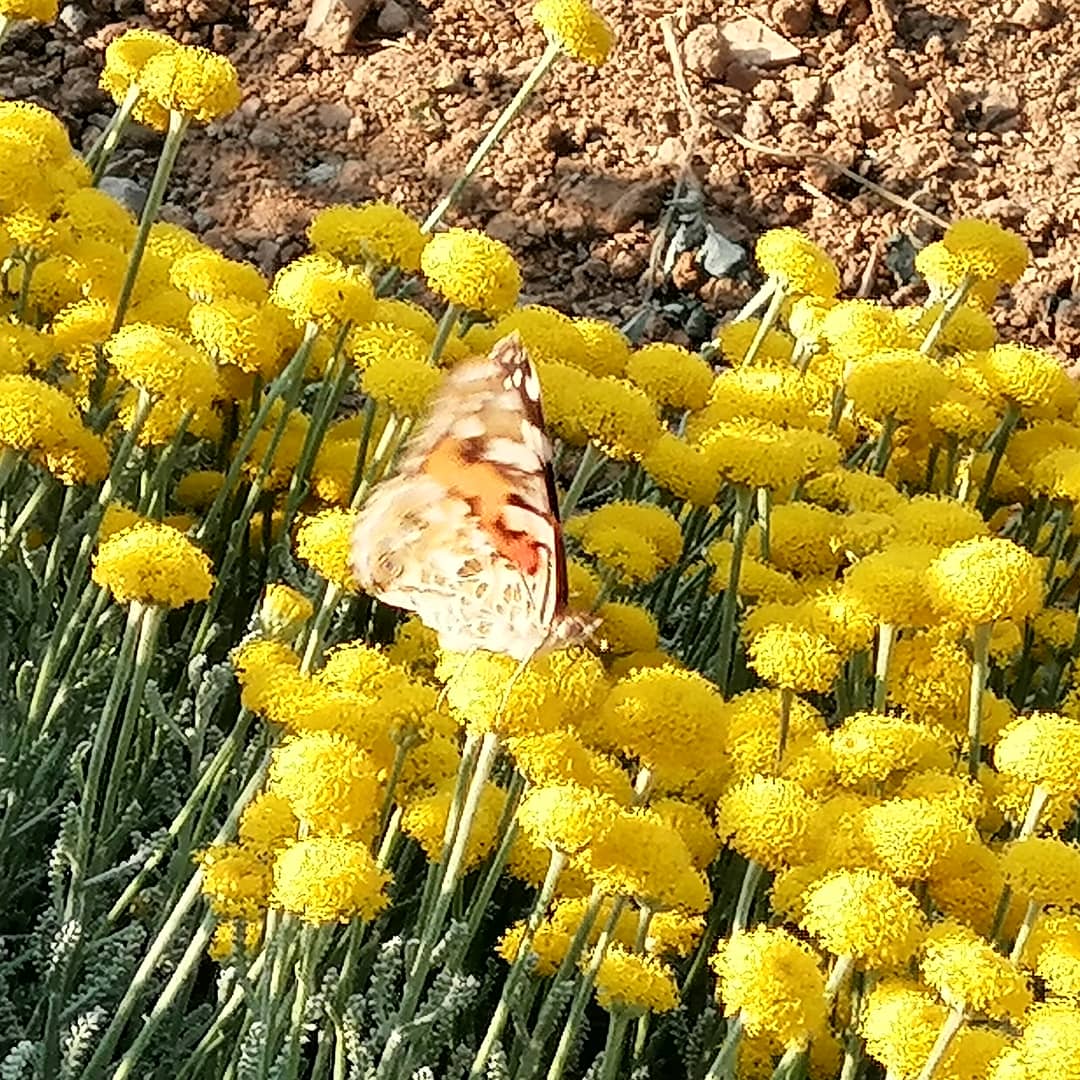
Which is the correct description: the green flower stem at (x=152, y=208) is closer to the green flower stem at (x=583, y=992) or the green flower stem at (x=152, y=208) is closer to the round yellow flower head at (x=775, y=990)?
the green flower stem at (x=583, y=992)

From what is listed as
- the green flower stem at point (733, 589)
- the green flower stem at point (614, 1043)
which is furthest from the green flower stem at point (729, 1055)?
the green flower stem at point (733, 589)

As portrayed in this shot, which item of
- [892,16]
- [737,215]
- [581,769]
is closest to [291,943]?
[581,769]

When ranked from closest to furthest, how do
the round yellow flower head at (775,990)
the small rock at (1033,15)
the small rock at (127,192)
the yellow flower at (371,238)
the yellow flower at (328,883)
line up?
the yellow flower at (328,883)
the round yellow flower head at (775,990)
the yellow flower at (371,238)
the small rock at (127,192)
the small rock at (1033,15)

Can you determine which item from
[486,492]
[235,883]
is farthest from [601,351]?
[235,883]

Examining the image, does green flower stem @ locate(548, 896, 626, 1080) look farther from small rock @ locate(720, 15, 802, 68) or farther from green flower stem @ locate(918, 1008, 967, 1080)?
small rock @ locate(720, 15, 802, 68)

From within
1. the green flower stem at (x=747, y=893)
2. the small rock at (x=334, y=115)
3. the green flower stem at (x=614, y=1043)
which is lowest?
the small rock at (x=334, y=115)

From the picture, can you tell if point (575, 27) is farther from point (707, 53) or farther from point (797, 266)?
point (707, 53)

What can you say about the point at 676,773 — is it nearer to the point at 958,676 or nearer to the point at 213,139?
the point at 958,676

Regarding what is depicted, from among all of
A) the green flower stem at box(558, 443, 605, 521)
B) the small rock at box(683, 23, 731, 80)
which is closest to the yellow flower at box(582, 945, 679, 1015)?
the green flower stem at box(558, 443, 605, 521)
